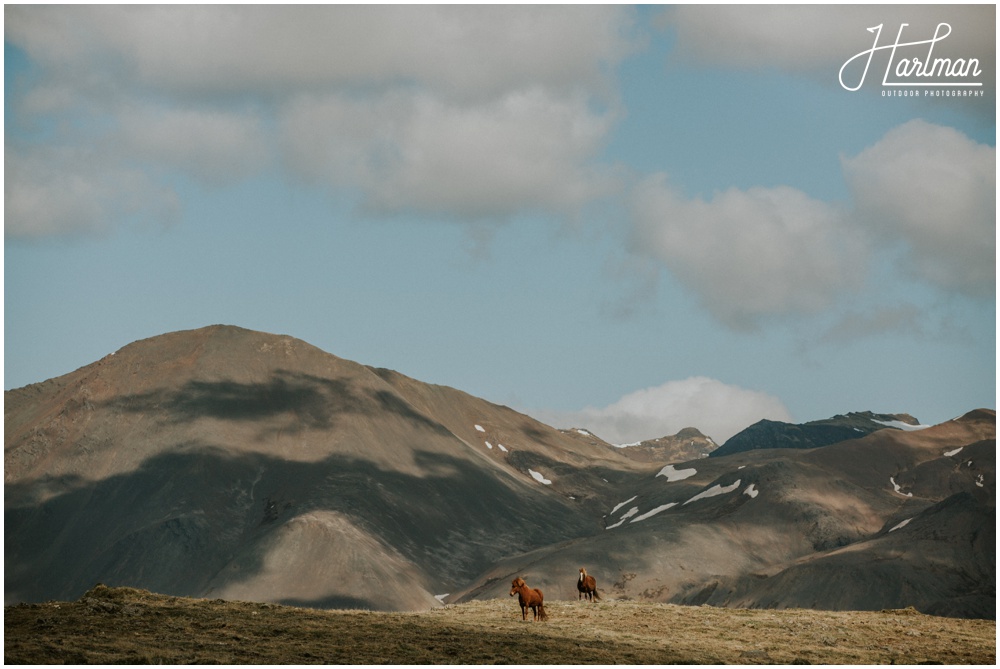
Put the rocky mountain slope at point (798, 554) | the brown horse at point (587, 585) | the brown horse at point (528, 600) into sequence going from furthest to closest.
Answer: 1. the rocky mountain slope at point (798, 554)
2. the brown horse at point (587, 585)
3. the brown horse at point (528, 600)

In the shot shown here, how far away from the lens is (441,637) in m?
36.0

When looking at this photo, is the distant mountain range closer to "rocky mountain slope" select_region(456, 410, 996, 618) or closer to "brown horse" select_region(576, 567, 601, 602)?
"rocky mountain slope" select_region(456, 410, 996, 618)

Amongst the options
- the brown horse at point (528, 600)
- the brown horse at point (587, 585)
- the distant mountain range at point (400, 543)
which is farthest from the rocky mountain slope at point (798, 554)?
the brown horse at point (528, 600)

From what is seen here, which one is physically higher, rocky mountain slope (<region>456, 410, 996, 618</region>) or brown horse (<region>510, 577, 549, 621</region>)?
rocky mountain slope (<region>456, 410, 996, 618</region>)

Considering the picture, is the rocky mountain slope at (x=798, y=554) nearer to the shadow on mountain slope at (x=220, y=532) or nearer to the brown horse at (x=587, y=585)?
the shadow on mountain slope at (x=220, y=532)

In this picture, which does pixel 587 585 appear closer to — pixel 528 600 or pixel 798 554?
pixel 528 600

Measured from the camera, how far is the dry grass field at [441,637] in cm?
3222

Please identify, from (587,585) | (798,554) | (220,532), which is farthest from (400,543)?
(587,585)

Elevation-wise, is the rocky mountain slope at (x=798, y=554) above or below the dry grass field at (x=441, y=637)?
above

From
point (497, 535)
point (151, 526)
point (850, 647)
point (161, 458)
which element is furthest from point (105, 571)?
point (850, 647)

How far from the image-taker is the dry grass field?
3222cm

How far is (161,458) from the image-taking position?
197 meters

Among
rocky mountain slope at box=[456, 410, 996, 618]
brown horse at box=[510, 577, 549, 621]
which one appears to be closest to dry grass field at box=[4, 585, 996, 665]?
brown horse at box=[510, 577, 549, 621]

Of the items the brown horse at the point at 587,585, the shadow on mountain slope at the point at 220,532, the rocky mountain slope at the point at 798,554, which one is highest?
the rocky mountain slope at the point at 798,554
